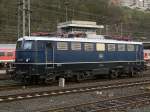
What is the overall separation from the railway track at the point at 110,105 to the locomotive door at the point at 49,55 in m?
7.51

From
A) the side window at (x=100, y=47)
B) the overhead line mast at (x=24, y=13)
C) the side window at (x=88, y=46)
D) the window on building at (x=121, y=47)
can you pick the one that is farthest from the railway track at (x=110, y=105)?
the overhead line mast at (x=24, y=13)

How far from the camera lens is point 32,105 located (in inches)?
582

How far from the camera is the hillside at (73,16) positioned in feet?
233

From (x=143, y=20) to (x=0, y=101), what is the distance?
335 feet

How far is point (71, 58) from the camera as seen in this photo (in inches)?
961

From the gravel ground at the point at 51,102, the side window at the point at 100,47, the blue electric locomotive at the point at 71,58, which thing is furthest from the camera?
the side window at the point at 100,47

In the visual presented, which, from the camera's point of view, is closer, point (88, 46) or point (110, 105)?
point (110, 105)

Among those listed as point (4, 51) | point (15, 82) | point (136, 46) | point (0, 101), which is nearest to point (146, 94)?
point (0, 101)

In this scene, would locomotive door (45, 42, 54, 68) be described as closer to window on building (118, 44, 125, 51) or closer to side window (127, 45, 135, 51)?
window on building (118, 44, 125, 51)

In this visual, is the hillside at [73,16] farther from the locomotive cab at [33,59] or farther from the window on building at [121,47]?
the locomotive cab at [33,59]

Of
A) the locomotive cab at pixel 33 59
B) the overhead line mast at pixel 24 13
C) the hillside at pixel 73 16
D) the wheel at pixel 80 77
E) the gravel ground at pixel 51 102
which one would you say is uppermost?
the hillside at pixel 73 16

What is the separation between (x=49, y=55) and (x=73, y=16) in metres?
61.4

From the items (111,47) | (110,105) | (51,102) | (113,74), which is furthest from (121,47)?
(110,105)

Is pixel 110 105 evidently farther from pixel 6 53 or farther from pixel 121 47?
pixel 6 53
